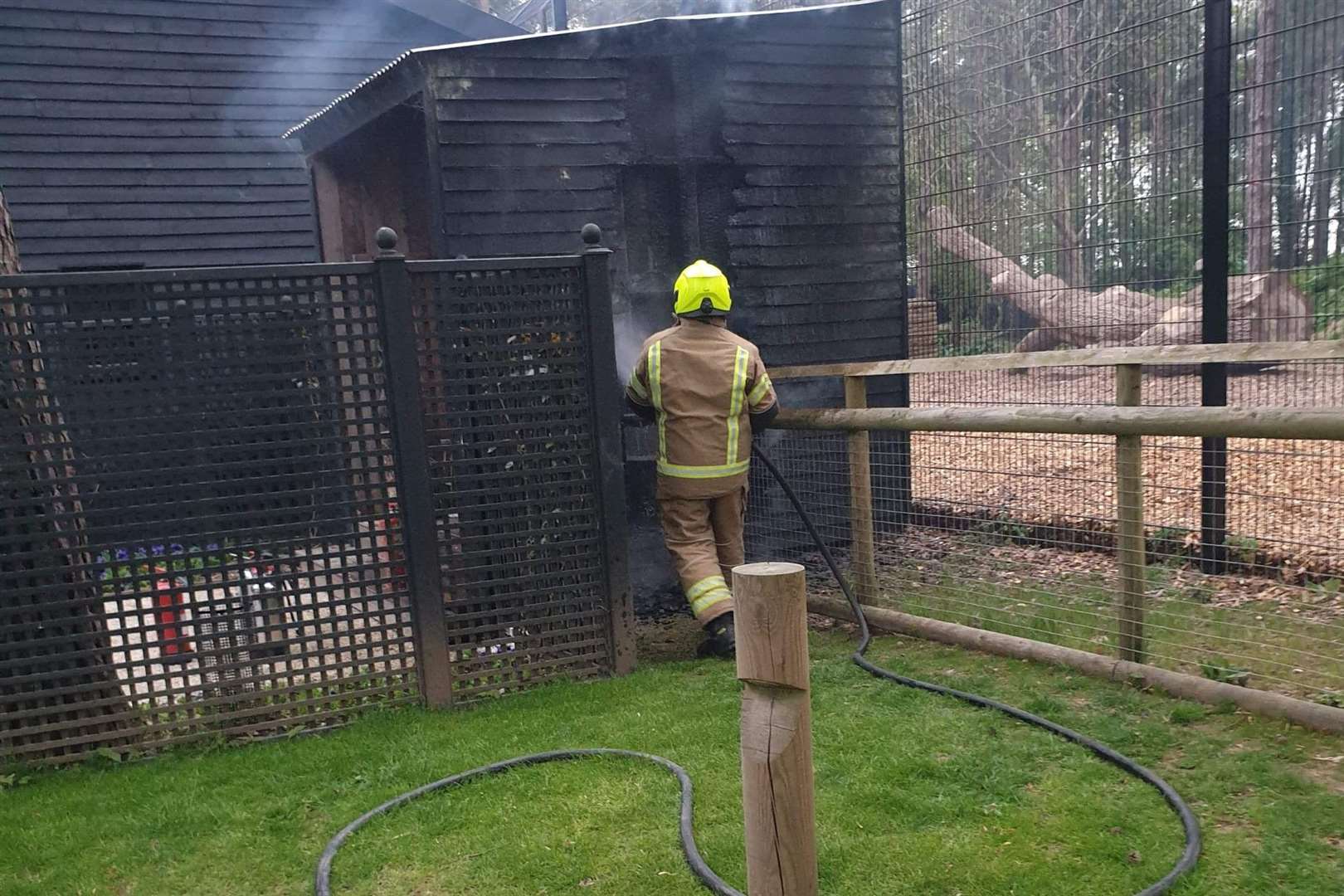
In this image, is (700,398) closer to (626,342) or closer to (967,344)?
(626,342)

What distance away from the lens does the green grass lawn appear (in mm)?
2932

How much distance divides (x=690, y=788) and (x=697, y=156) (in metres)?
4.19

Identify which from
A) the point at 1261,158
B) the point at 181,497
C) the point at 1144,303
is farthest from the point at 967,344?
the point at 181,497

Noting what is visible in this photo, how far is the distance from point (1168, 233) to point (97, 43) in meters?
10.00

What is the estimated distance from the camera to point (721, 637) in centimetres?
507

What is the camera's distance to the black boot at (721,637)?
16.6ft

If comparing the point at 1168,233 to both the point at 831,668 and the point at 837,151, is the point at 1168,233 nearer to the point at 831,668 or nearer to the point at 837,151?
the point at 837,151

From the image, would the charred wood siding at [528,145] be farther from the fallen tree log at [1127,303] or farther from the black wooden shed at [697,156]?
the fallen tree log at [1127,303]

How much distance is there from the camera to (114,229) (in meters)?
10.2

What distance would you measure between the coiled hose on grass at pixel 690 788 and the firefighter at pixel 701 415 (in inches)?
33.1

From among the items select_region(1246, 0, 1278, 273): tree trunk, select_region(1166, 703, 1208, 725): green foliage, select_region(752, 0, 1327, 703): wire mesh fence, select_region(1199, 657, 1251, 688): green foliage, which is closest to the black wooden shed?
select_region(752, 0, 1327, 703): wire mesh fence

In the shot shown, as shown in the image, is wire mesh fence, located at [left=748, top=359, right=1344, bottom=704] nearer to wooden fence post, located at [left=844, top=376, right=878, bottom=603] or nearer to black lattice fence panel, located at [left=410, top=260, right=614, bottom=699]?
wooden fence post, located at [left=844, top=376, right=878, bottom=603]

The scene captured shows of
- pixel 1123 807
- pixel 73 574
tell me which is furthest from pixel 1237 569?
pixel 73 574

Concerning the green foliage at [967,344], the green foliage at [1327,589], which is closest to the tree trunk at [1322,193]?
the green foliage at [1327,589]
